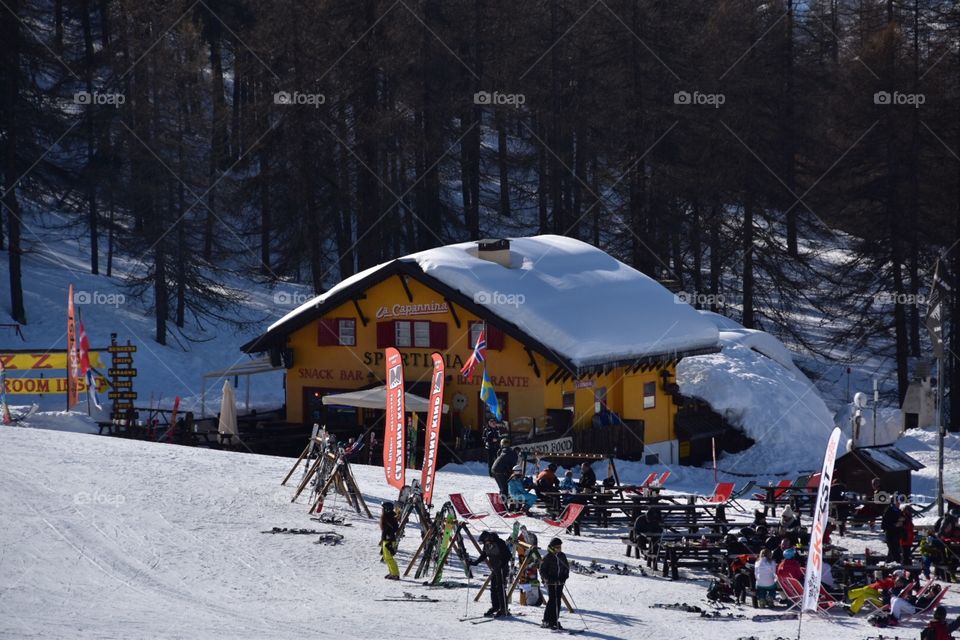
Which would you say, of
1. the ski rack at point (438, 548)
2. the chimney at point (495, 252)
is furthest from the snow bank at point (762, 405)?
the ski rack at point (438, 548)

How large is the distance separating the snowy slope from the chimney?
10.9 metres

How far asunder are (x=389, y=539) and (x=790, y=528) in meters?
6.45

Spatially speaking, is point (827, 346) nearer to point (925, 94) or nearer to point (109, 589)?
point (925, 94)

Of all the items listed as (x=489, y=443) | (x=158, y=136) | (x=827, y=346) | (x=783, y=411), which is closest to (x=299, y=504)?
(x=489, y=443)

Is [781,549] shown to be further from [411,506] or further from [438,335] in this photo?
[438,335]

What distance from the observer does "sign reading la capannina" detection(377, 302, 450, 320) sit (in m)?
33.9

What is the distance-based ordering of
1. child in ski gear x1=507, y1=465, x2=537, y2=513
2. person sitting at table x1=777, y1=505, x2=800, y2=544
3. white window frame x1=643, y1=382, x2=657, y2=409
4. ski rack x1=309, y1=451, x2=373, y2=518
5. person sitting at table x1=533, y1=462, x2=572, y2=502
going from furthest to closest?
white window frame x1=643, y1=382, x2=657, y2=409, person sitting at table x1=533, y1=462, x2=572, y2=502, child in ski gear x1=507, y1=465, x2=537, y2=513, ski rack x1=309, y1=451, x2=373, y2=518, person sitting at table x1=777, y1=505, x2=800, y2=544

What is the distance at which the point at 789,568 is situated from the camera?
60.0 feet

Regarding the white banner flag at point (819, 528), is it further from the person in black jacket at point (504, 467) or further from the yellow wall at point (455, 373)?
the yellow wall at point (455, 373)

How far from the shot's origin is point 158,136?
43.0 m

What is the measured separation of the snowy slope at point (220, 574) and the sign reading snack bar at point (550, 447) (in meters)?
5.14

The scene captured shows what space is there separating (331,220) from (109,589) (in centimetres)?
3008

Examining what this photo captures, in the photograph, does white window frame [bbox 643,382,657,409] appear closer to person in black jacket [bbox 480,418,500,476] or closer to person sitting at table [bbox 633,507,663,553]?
person in black jacket [bbox 480,418,500,476]

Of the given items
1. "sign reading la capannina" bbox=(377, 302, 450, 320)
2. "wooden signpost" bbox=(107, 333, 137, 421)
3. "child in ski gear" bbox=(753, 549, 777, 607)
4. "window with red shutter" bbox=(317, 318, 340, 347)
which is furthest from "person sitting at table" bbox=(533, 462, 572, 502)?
"wooden signpost" bbox=(107, 333, 137, 421)
